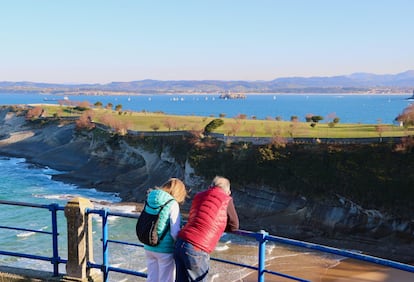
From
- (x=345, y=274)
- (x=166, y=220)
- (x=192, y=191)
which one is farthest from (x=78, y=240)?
(x=192, y=191)

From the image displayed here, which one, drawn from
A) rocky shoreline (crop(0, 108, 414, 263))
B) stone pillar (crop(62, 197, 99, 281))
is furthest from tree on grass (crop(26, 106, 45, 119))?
stone pillar (crop(62, 197, 99, 281))

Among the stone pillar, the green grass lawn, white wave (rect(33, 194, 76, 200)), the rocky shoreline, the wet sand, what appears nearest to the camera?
the stone pillar

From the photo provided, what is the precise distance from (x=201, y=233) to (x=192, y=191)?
36.0m

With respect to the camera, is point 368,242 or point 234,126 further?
point 234,126

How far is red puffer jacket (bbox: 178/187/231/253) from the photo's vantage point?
5605mm

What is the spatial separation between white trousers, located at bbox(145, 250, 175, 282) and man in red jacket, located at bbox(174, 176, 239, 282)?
0.93 ft

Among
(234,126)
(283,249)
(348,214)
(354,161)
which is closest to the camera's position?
(283,249)

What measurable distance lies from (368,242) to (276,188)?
8571 mm

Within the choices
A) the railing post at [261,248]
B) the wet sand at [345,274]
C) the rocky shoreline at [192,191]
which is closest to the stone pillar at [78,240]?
the railing post at [261,248]

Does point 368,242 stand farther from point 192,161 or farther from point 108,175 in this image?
point 108,175

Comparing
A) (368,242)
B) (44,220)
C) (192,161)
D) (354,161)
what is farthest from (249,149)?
(44,220)

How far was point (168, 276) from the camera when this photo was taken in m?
6.06

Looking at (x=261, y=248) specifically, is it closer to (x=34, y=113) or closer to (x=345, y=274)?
(x=345, y=274)

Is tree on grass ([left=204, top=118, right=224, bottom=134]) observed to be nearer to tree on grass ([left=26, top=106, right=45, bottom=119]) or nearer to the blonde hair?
the blonde hair
